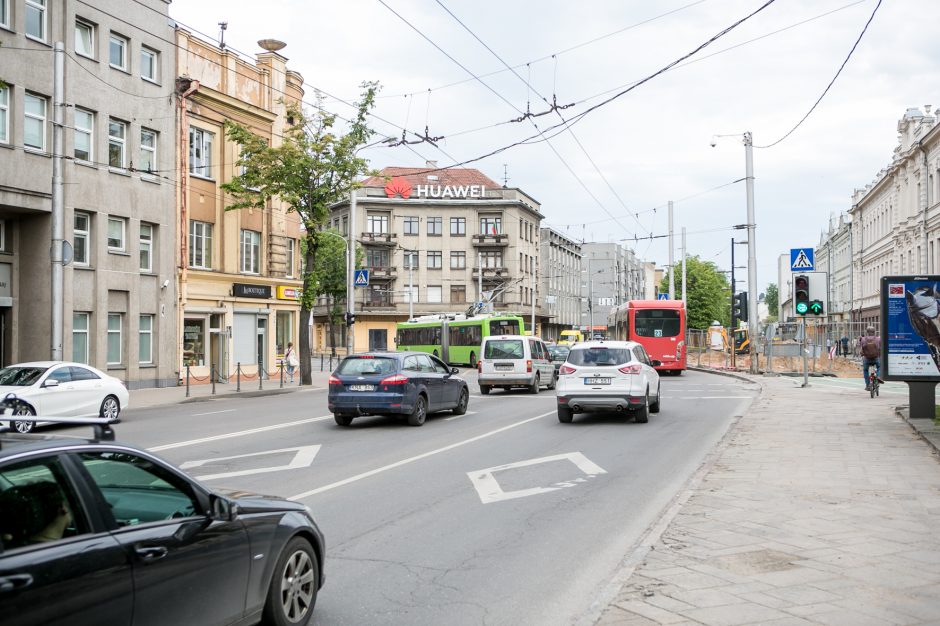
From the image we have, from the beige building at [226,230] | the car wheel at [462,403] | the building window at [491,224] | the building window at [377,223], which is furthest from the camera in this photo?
the building window at [491,224]

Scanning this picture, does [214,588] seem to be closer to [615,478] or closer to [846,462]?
[615,478]

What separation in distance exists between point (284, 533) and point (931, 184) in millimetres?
56320

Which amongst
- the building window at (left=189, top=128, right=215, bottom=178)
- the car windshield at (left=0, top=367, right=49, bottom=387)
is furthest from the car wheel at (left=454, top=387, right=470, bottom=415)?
the building window at (left=189, top=128, right=215, bottom=178)

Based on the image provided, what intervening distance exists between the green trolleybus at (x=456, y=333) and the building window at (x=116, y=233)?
2122 cm

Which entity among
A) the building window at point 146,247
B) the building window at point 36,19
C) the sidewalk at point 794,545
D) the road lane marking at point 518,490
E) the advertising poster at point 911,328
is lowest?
the road lane marking at point 518,490

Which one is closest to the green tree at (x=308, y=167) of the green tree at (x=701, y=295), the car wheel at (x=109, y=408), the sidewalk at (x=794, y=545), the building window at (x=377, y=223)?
the car wheel at (x=109, y=408)

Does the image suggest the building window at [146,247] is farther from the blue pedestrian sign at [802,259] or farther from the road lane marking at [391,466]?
the blue pedestrian sign at [802,259]

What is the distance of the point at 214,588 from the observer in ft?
13.5

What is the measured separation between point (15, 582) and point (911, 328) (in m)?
15.8

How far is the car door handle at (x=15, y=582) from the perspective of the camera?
303 cm

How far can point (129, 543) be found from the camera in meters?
3.67

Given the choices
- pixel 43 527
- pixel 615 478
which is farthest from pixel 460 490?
pixel 43 527

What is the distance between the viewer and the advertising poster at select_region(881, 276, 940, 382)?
15.3 m

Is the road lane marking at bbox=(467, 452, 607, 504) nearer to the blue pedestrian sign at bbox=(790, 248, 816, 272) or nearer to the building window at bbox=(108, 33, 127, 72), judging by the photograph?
the blue pedestrian sign at bbox=(790, 248, 816, 272)
